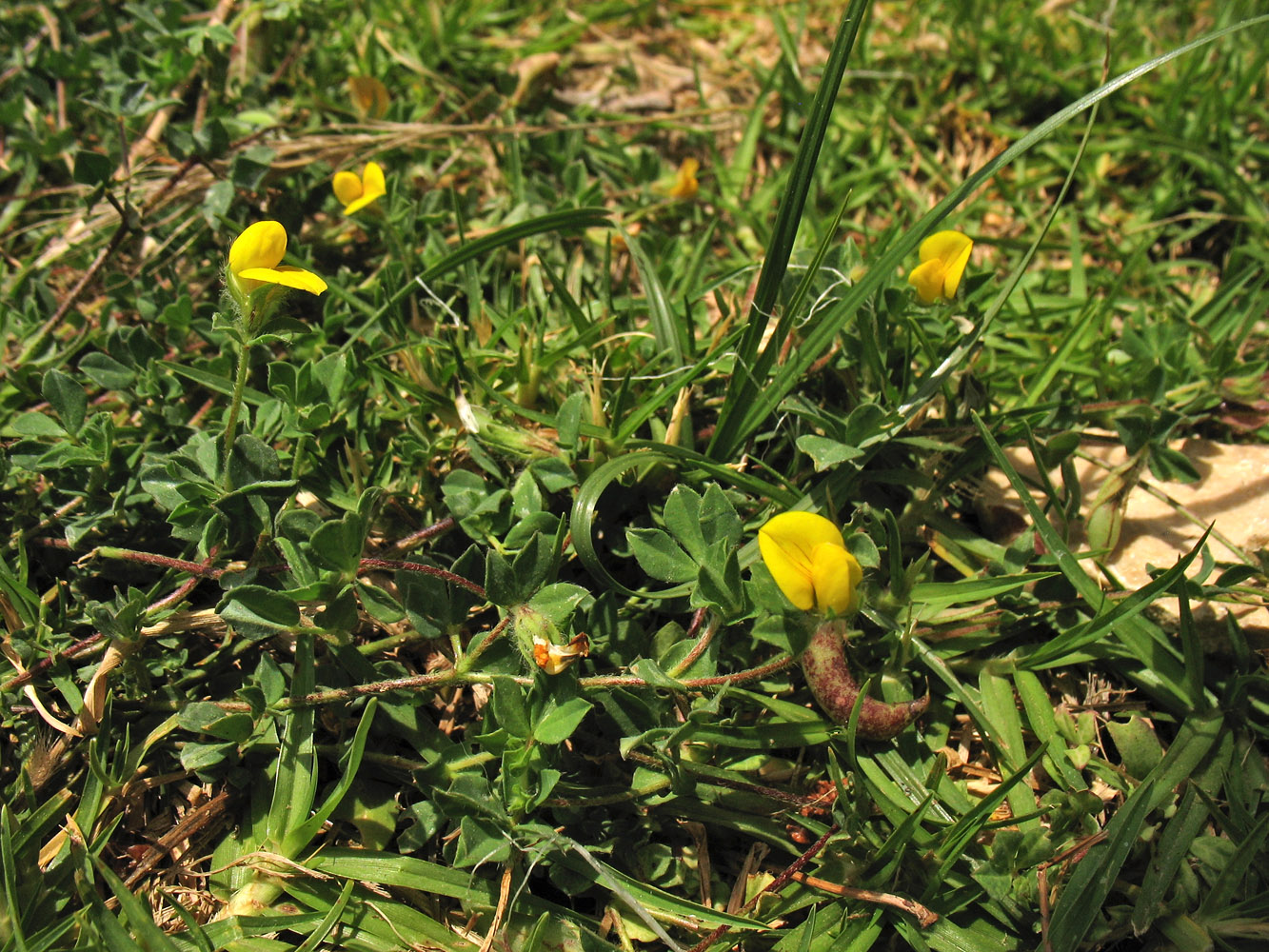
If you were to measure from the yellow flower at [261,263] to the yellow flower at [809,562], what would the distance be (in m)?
1.08

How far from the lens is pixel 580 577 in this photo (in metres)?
2.36

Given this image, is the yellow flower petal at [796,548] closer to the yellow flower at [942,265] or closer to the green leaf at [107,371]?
the yellow flower at [942,265]

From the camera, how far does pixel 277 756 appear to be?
203cm

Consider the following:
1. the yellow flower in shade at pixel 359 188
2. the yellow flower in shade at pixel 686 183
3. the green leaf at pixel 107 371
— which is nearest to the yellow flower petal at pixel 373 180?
the yellow flower in shade at pixel 359 188

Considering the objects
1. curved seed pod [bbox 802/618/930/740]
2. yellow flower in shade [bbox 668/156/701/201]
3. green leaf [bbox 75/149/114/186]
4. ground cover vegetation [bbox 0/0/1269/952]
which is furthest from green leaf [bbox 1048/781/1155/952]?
green leaf [bbox 75/149/114/186]

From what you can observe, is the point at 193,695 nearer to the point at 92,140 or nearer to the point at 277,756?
the point at 277,756

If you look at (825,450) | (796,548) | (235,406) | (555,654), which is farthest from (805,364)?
(235,406)

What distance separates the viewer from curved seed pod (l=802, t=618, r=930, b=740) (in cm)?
194

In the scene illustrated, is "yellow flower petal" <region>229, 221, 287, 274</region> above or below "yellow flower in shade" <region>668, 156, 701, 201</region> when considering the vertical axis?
above

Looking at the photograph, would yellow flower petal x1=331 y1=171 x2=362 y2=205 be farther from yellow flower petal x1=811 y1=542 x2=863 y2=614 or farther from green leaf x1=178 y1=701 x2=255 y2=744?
yellow flower petal x1=811 y1=542 x2=863 y2=614

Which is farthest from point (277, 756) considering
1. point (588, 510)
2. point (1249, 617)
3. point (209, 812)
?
point (1249, 617)

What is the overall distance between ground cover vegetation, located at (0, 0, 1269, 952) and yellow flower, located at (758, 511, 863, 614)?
0.5 inches

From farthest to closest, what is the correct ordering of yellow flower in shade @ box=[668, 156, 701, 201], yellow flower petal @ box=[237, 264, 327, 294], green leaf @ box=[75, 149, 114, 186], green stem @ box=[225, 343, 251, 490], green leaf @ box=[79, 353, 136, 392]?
1. yellow flower in shade @ box=[668, 156, 701, 201]
2. green leaf @ box=[75, 149, 114, 186]
3. green leaf @ box=[79, 353, 136, 392]
4. green stem @ box=[225, 343, 251, 490]
5. yellow flower petal @ box=[237, 264, 327, 294]

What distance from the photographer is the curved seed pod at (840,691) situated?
1.94 metres
